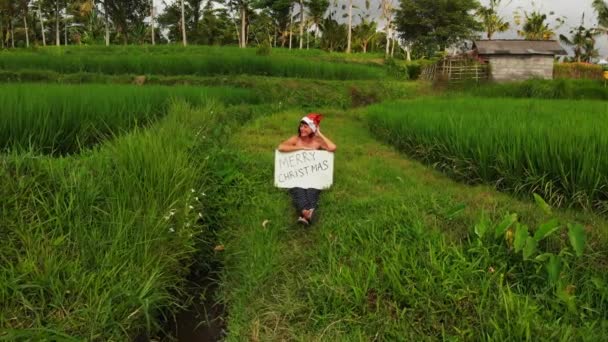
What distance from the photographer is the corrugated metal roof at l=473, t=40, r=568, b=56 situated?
19.6m

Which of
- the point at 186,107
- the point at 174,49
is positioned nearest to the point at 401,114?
the point at 186,107

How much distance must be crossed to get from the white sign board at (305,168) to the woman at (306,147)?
1.8 inches

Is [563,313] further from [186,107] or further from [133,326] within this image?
[186,107]

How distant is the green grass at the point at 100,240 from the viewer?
6.46 ft

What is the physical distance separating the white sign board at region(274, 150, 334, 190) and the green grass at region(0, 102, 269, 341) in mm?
641

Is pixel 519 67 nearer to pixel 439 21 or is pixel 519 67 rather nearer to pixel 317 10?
pixel 439 21

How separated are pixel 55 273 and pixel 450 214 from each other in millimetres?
2092

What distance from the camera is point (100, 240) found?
235 cm

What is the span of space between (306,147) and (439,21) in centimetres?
2836

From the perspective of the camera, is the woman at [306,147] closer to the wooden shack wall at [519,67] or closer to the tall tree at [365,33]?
the wooden shack wall at [519,67]

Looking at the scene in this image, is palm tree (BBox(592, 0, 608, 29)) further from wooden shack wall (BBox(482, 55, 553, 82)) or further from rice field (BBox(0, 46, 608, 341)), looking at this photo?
rice field (BBox(0, 46, 608, 341))

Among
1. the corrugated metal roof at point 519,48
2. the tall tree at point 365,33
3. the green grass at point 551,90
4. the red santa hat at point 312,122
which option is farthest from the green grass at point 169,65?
the tall tree at point 365,33

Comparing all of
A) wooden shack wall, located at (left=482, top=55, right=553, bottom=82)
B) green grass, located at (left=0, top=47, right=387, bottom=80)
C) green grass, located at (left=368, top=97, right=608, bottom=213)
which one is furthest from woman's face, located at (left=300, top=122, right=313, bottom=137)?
wooden shack wall, located at (left=482, top=55, right=553, bottom=82)

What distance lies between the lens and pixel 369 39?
35.8 m
